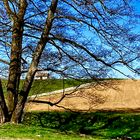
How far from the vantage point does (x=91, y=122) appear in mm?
24547

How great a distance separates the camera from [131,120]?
2398 cm

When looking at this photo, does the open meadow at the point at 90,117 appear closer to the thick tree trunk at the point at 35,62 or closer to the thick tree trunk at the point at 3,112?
the thick tree trunk at the point at 35,62

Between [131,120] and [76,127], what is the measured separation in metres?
2.63

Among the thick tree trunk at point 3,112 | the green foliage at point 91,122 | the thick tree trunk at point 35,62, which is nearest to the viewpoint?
the thick tree trunk at point 35,62

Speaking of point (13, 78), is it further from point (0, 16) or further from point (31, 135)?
point (31, 135)

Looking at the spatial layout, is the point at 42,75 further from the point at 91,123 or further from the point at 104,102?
the point at 104,102

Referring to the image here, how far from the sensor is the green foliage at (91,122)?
2241 centimetres

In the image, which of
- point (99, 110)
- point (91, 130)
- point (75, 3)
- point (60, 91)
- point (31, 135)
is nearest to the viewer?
point (31, 135)

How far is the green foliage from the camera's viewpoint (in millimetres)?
22406

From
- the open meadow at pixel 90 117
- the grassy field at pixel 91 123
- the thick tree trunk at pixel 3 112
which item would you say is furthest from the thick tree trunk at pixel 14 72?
the grassy field at pixel 91 123

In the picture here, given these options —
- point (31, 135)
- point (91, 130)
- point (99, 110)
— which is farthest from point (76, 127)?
point (31, 135)

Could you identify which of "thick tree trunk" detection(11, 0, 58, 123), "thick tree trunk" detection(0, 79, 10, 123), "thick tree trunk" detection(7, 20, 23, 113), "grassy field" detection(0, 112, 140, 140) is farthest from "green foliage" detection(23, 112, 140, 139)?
"thick tree trunk" detection(11, 0, 58, 123)

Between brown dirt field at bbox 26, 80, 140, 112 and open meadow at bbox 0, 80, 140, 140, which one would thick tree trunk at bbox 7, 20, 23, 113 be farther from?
brown dirt field at bbox 26, 80, 140, 112

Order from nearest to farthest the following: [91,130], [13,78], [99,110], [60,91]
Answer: [13,78] → [91,130] → [99,110] → [60,91]
